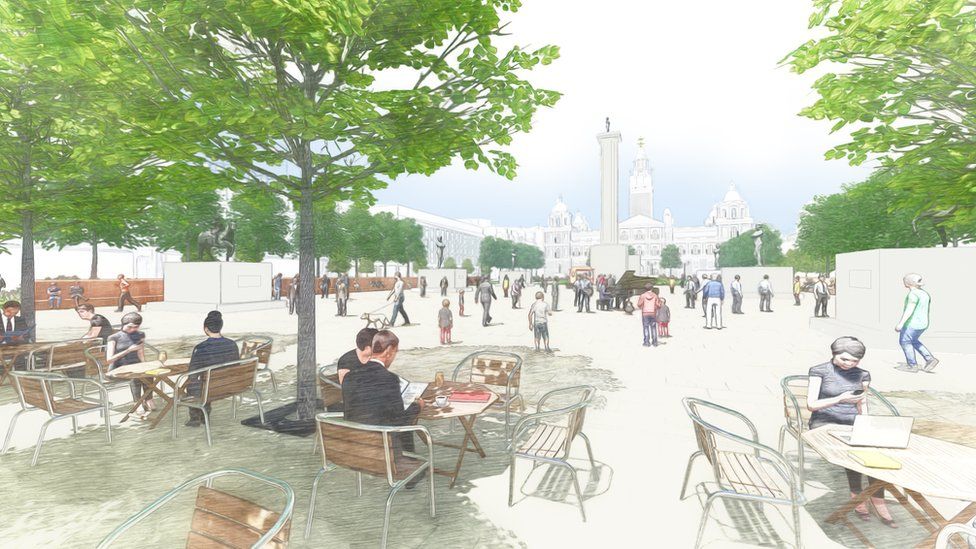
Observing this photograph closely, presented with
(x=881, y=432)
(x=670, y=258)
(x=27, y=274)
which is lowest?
(x=881, y=432)

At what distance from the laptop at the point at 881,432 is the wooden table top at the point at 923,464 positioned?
4 cm

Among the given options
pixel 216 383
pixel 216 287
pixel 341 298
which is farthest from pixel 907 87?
pixel 216 287

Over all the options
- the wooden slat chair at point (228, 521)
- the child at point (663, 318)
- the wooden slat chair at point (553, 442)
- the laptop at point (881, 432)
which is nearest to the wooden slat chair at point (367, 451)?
the wooden slat chair at point (553, 442)

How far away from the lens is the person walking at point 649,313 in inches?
454

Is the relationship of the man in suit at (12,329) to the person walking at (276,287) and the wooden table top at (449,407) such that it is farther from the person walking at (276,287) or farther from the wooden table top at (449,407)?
the person walking at (276,287)

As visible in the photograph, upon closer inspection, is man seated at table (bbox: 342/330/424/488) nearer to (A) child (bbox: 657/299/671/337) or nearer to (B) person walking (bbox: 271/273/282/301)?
(A) child (bbox: 657/299/671/337)

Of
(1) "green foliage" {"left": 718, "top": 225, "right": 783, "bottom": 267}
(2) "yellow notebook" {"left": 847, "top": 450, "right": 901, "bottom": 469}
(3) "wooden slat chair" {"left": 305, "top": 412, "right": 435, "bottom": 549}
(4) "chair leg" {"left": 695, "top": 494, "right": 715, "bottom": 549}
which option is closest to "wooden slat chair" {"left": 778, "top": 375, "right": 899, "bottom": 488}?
(2) "yellow notebook" {"left": 847, "top": 450, "right": 901, "bottom": 469}

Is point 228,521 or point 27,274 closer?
point 228,521

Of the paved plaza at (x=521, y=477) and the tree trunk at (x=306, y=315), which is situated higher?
the tree trunk at (x=306, y=315)

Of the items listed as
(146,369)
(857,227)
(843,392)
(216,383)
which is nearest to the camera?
(843,392)

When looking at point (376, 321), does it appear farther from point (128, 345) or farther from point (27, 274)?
point (27, 274)

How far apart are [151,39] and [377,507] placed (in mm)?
5083

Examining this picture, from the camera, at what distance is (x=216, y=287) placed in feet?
68.3

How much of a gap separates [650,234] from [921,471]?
14170 centimetres
